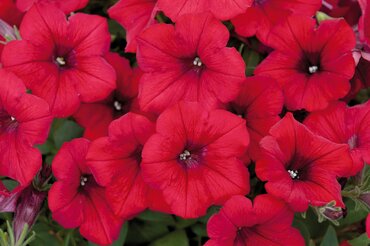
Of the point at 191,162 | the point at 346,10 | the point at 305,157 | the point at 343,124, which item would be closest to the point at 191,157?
the point at 191,162

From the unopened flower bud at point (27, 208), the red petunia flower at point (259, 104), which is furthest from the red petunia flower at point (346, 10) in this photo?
the unopened flower bud at point (27, 208)

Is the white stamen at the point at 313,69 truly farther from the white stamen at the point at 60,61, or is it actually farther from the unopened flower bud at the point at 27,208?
the unopened flower bud at the point at 27,208

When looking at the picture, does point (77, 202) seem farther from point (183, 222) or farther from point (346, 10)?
point (346, 10)

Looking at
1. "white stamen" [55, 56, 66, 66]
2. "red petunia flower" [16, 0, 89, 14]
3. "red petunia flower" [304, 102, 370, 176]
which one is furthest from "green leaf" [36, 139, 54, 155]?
"red petunia flower" [304, 102, 370, 176]

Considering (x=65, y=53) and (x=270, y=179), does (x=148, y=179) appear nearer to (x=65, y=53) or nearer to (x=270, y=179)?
(x=270, y=179)

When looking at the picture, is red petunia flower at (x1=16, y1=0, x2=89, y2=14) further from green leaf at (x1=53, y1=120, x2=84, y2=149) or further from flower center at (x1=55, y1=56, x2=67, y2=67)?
green leaf at (x1=53, y1=120, x2=84, y2=149)

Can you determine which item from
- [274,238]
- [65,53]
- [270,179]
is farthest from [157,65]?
[274,238]

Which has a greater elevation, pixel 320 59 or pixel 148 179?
pixel 320 59
